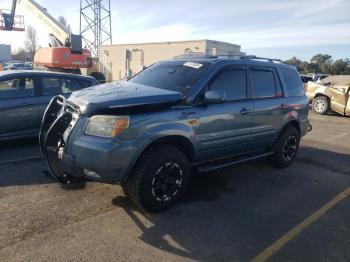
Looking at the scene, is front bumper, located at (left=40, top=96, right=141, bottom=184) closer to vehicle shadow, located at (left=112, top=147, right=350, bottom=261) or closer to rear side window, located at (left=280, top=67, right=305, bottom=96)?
vehicle shadow, located at (left=112, top=147, right=350, bottom=261)

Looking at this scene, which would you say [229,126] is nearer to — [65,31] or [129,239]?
[129,239]

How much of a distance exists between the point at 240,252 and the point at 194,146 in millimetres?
1529

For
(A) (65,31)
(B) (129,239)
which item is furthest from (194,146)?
(A) (65,31)

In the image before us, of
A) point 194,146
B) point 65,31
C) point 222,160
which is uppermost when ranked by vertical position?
point 65,31

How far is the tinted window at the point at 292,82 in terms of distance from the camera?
627cm

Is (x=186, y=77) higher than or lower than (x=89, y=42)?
lower

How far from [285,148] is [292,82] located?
1238 mm

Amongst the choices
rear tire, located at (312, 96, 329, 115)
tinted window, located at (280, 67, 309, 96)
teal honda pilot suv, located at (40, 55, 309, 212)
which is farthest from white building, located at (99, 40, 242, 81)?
teal honda pilot suv, located at (40, 55, 309, 212)

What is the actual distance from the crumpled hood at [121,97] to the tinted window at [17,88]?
2793mm

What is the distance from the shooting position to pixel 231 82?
5.09m

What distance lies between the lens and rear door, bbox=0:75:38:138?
6504 millimetres

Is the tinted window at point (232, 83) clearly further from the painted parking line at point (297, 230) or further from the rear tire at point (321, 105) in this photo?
the rear tire at point (321, 105)

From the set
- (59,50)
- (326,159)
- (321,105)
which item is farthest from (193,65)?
(59,50)

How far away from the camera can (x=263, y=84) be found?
18.6 ft
